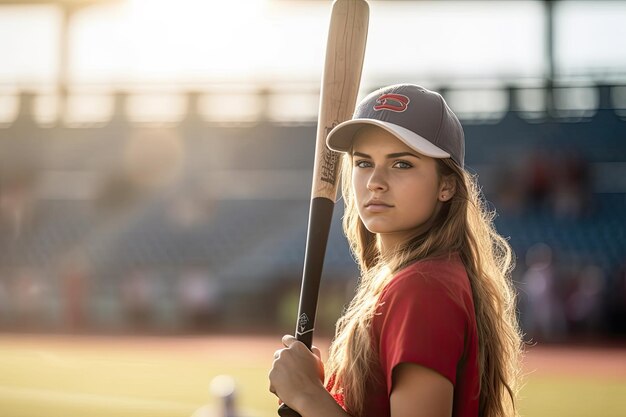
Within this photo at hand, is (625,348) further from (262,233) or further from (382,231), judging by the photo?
(382,231)

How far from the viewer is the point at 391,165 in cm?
206

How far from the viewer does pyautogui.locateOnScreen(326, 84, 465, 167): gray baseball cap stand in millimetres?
2023

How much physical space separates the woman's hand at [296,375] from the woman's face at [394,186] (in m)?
0.34

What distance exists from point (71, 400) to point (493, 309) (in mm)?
8734

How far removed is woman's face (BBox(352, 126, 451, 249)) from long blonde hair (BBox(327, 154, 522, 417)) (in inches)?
1.9

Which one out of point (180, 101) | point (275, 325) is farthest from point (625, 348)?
point (180, 101)

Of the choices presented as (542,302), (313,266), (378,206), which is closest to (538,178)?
(542,302)

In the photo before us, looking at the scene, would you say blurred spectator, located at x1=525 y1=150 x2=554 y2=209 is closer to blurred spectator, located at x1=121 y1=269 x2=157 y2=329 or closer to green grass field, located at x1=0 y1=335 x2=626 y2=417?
green grass field, located at x1=0 y1=335 x2=626 y2=417

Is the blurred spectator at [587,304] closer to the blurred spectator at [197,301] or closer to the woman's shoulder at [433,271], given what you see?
the blurred spectator at [197,301]

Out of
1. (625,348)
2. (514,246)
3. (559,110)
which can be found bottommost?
(625,348)

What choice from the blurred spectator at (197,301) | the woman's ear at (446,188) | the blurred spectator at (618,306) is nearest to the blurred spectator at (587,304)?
the blurred spectator at (618,306)

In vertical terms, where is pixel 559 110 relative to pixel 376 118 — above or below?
above

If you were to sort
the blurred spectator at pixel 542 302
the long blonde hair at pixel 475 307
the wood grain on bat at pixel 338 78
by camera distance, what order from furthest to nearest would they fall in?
the blurred spectator at pixel 542 302, the wood grain on bat at pixel 338 78, the long blonde hair at pixel 475 307

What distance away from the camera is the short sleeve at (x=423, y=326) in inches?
69.5
